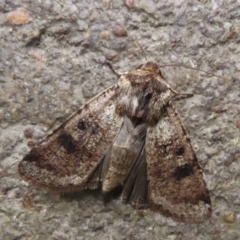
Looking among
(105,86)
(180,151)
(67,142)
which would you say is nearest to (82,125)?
(67,142)

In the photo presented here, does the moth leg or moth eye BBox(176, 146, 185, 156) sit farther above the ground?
the moth leg

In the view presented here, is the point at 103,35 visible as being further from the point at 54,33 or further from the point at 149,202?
the point at 149,202

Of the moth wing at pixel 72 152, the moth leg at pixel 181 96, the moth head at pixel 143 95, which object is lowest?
the moth wing at pixel 72 152

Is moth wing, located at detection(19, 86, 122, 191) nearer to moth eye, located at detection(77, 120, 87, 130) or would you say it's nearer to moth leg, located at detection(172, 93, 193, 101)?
moth eye, located at detection(77, 120, 87, 130)

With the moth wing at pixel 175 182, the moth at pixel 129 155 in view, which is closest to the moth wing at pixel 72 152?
the moth at pixel 129 155

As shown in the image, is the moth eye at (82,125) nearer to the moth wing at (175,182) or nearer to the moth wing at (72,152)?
the moth wing at (72,152)

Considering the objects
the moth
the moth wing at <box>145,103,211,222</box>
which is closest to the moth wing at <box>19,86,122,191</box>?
the moth

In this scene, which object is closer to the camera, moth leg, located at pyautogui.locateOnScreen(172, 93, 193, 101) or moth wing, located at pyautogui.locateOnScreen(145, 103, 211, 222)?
moth wing, located at pyautogui.locateOnScreen(145, 103, 211, 222)
